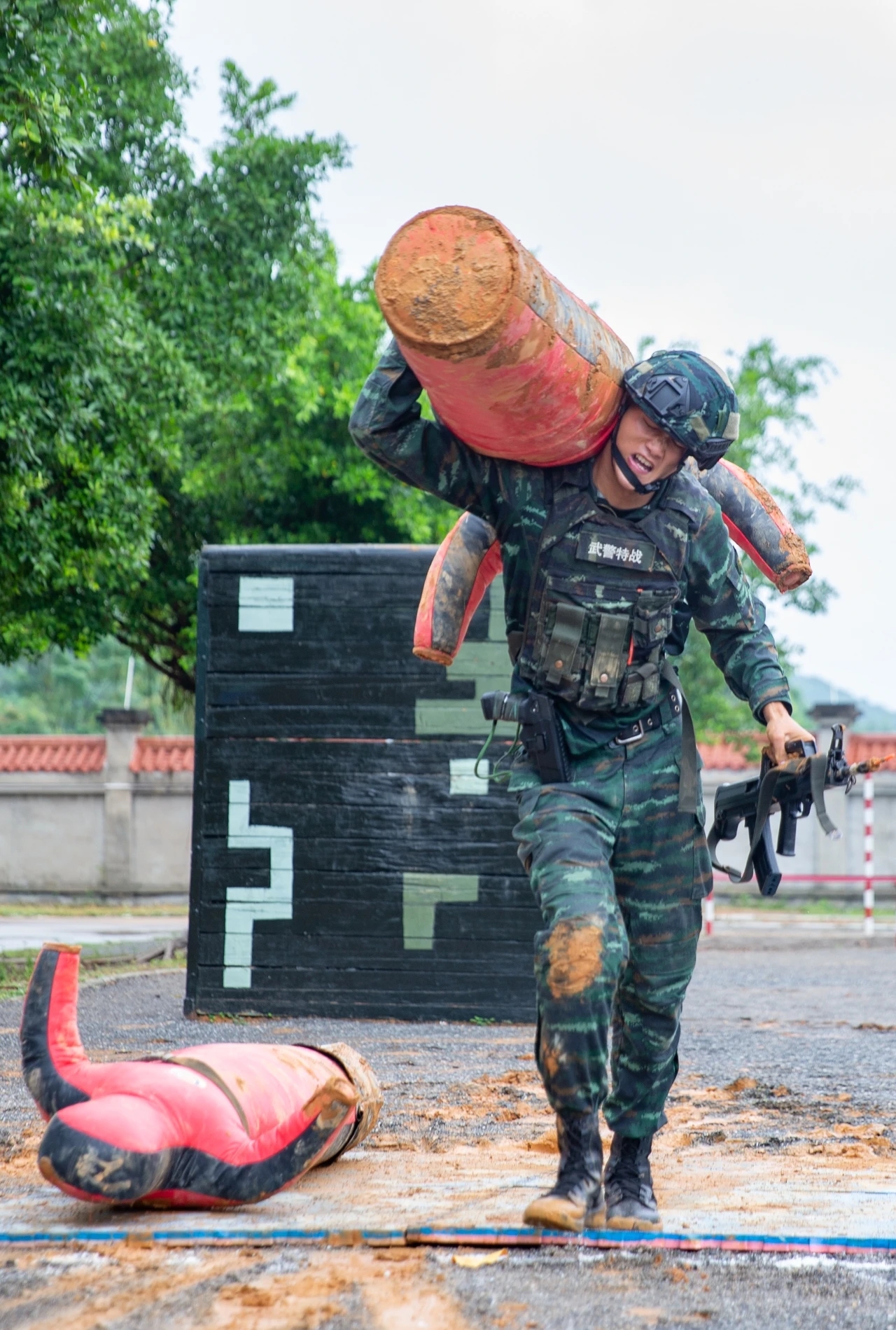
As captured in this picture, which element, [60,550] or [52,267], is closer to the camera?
[52,267]

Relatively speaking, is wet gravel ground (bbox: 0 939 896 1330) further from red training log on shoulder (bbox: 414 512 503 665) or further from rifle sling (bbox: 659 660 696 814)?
red training log on shoulder (bbox: 414 512 503 665)

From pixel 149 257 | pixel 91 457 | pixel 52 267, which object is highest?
pixel 149 257

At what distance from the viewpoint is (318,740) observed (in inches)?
279

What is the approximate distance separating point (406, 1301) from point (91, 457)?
7886mm

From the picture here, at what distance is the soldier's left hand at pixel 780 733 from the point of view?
10.8 ft

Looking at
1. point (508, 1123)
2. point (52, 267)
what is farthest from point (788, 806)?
point (52, 267)

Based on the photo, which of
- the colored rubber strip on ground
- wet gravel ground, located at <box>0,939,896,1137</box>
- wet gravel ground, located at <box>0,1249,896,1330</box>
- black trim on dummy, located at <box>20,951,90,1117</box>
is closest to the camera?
wet gravel ground, located at <box>0,1249,896,1330</box>

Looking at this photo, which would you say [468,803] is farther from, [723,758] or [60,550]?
[723,758]

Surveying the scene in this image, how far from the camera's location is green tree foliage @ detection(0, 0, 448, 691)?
8789 mm

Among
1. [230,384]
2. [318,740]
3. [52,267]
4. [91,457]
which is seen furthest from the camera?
[230,384]

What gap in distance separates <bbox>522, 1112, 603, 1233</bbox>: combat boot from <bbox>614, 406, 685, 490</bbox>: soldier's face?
1331mm

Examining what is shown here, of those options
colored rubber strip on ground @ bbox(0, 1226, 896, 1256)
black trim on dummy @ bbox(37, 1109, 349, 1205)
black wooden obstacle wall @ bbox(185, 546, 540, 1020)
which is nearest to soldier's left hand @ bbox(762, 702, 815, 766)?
colored rubber strip on ground @ bbox(0, 1226, 896, 1256)

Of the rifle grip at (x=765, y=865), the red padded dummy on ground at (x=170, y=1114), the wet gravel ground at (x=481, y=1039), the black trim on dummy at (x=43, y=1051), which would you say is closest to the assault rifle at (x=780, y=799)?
the rifle grip at (x=765, y=865)

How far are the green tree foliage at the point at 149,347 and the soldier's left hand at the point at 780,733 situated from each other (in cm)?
628
